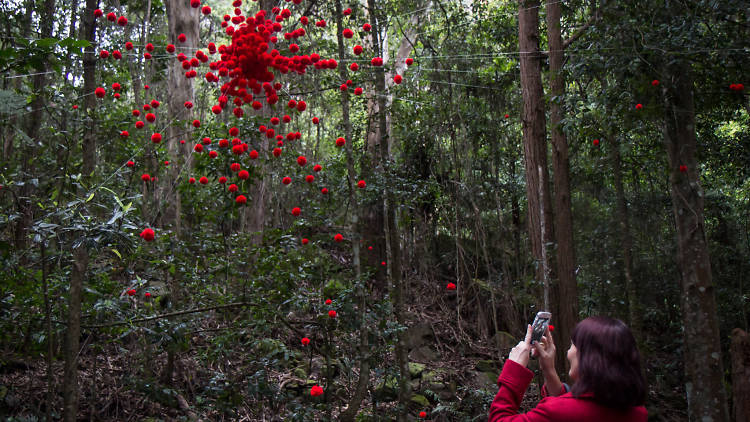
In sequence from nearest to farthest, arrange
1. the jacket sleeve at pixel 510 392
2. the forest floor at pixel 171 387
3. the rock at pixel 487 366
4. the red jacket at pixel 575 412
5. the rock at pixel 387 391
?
1. the red jacket at pixel 575 412
2. the jacket sleeve at pixel 510 392
3. the forest floor at pixel 171 387
4. the rock at pixel 387 391
5. the rock at pixel 487 366

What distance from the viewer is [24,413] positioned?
10.5ft

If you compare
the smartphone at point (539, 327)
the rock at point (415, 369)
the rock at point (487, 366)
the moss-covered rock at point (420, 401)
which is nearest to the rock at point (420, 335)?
the rock at point (415, 369)

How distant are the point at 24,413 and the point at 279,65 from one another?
2859 millimetres

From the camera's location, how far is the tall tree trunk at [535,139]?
525cm

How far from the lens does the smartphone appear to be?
1557 millimetres

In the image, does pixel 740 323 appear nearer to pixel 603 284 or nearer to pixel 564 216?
pixel 603 284

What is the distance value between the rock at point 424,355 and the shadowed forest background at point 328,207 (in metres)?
0.05

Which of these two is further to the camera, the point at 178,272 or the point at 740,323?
the point at 740,323

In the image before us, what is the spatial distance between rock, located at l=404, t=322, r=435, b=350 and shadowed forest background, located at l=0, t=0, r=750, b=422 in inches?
2.1

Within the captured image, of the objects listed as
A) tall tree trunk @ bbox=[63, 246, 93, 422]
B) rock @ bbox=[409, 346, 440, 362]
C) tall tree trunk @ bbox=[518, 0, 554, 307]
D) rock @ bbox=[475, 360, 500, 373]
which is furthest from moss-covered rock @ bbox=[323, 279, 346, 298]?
rock @ bbox=[475, 360, 500, 373]

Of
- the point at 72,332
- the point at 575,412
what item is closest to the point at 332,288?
the point at 72,332

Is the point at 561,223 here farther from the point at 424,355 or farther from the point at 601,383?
the point at 601,383

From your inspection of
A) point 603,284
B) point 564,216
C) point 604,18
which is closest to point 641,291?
point 603,284

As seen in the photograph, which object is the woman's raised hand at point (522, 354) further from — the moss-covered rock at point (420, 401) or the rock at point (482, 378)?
the rock at point (482, 378)
